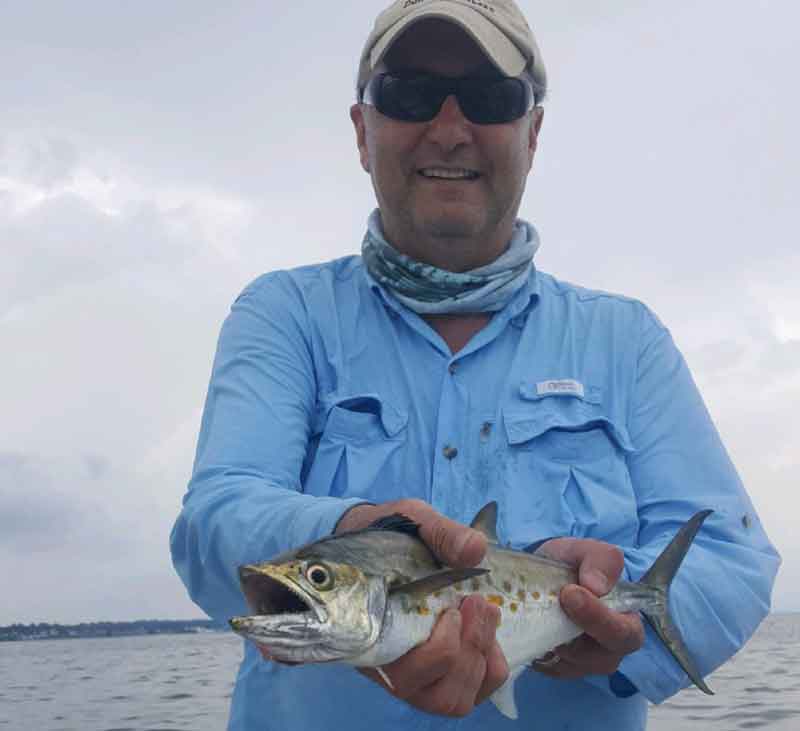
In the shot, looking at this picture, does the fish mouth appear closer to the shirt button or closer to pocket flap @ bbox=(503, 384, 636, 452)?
the shirt button

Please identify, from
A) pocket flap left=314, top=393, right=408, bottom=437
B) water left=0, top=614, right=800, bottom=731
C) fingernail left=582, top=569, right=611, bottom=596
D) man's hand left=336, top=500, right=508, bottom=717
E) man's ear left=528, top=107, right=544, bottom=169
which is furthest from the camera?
water left=0, top=614, right=800, bottom=731

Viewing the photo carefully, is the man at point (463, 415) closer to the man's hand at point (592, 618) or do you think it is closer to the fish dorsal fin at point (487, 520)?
the man's hand at point (592, 618)

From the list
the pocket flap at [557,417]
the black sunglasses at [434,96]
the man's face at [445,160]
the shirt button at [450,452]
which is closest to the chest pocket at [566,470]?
the pocket flap at [557,417]

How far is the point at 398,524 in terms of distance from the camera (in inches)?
123

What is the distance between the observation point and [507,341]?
15.0 ft

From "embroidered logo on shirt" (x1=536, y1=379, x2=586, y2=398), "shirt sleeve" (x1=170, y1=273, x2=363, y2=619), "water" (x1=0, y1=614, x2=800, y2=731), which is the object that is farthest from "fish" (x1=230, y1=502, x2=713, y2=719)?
"water" (x1=0, y1=614, x2=800, y2=731)

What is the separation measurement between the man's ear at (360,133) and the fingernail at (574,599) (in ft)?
7.64

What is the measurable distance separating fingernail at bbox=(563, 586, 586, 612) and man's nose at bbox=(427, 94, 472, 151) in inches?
79.7

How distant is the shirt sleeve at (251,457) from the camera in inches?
132

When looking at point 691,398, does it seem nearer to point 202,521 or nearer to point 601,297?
point 601,297

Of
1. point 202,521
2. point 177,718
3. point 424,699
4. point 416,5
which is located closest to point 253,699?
point 202,521

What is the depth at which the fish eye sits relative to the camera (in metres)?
2.86

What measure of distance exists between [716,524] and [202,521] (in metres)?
2.01

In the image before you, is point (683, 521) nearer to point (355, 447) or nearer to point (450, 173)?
point (355, 447)
